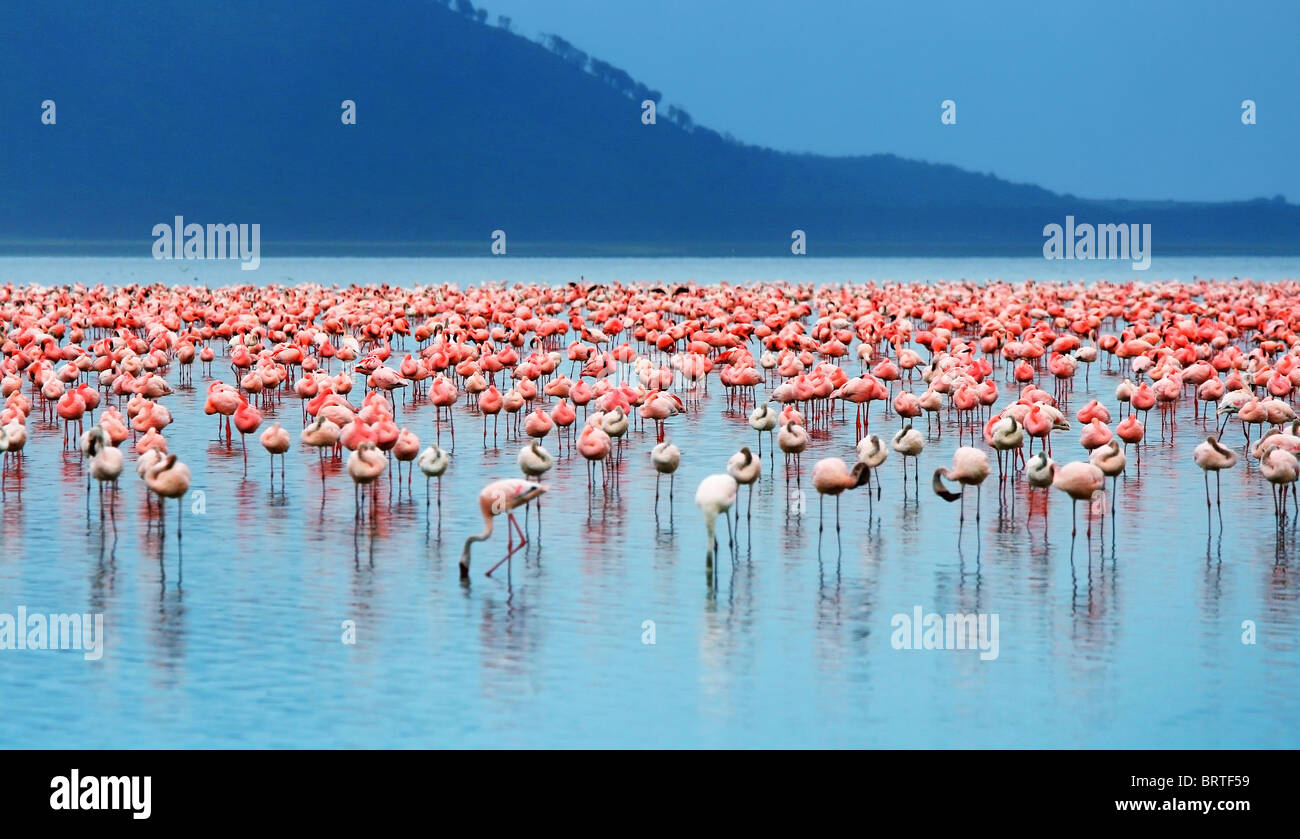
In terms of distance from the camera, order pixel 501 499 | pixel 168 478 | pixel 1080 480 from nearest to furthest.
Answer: pixel 168 478, pixel 501 499, pixel 1080 480

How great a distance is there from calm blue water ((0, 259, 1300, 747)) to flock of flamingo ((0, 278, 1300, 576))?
526 mm

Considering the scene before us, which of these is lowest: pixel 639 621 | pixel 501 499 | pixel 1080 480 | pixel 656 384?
pixel 639 621

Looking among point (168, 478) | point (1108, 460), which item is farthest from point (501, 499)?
point (1108, 460)

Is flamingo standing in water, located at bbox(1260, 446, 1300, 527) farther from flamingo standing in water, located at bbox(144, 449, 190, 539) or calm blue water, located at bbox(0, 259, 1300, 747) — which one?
flamingo standing in water, located at bbox(144, 449, 190, 539)

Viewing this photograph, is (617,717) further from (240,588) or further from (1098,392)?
(1098,392)

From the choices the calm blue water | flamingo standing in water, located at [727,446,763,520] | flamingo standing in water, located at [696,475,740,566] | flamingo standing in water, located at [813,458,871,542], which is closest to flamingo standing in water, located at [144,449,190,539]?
the calm blue water

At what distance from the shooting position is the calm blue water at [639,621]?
10.0m

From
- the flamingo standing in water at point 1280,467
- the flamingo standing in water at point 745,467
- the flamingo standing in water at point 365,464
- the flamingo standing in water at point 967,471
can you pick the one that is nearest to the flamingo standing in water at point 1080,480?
the flamingo standing in water at point 967,471

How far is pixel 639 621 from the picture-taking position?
12086 mm

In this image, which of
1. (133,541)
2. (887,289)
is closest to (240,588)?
(133,541)

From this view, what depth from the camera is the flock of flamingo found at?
15.2 m

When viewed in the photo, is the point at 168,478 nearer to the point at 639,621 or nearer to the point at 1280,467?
the point at 639,621

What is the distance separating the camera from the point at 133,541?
14.6m

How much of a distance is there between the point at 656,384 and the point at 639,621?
34.2 feet
